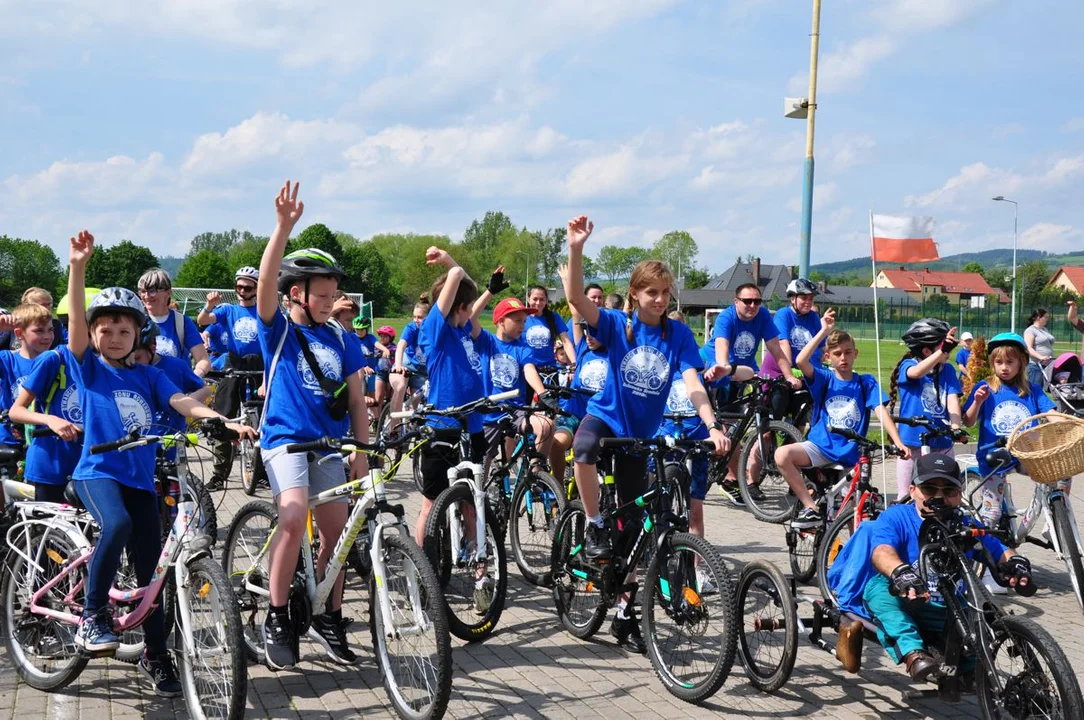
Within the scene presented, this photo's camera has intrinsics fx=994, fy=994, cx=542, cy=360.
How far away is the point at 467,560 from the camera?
5539 mm

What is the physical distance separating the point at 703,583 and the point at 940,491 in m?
1.15

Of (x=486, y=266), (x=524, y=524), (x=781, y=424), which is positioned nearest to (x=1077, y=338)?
(x=781, y=424)

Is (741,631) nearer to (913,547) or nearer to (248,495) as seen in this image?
(913,547)

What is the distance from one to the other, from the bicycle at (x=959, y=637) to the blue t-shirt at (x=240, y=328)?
22.3 ft

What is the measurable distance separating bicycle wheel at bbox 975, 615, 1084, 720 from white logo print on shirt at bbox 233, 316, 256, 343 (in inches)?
310

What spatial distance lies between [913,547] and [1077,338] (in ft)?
185

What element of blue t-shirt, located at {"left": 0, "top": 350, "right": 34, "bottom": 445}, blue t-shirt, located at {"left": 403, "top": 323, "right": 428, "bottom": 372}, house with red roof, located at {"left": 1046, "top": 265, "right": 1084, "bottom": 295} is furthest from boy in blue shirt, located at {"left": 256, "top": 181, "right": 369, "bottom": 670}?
house with red roof, located at {"left": 1046, "top": 265, "right": 1084, "bottom": 295}

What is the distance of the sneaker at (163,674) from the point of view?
460 centimetres

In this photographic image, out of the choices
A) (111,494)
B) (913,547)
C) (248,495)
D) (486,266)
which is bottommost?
(248,495)

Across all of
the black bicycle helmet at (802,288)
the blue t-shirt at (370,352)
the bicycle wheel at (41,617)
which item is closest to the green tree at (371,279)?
the blue t-shirt at (370,352)

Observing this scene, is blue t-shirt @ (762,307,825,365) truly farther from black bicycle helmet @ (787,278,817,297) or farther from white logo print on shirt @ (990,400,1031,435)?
white logo print on shirt @ (990,400,1031,435)

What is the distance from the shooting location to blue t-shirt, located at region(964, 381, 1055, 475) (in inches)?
273

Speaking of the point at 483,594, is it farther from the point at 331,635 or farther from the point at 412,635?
the point at 412,635

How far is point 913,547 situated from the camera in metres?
4.60
